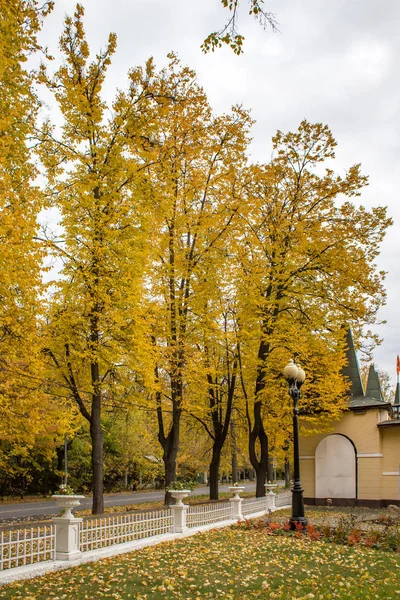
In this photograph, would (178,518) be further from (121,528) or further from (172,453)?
(172,453)

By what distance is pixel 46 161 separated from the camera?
51.7 ft

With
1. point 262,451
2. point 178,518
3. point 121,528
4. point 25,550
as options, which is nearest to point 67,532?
point 25,550

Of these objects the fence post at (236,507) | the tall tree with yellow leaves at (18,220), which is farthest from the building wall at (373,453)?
the tall tree with yellow leaves at (18,220)

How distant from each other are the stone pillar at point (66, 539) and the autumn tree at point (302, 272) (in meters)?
12.1

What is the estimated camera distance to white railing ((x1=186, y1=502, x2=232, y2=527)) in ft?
49.1

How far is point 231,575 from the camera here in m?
8.84

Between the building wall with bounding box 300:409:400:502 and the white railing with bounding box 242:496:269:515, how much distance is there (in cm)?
380

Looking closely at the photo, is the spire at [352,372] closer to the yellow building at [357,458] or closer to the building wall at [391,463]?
the yellow building at [357,458]

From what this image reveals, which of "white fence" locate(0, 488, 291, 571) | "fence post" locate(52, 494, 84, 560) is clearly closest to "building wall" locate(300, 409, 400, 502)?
"white fence" locate(0, 488, 291, 571)

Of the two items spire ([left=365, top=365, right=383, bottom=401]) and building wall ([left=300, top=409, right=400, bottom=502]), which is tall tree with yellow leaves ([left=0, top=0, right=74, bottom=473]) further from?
spire ([left=365, top=365, right=383, bottom=401])

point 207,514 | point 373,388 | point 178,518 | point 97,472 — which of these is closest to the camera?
point 178,518

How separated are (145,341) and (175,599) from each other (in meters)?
9.26

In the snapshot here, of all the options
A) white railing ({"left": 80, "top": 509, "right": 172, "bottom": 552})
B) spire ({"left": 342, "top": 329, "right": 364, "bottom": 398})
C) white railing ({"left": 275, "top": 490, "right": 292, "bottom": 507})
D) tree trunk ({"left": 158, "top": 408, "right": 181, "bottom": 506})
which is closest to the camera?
white railing ({"left": 80, "top": 509, "right": 172, "bottom": 552})

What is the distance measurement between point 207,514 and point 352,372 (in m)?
12.3
